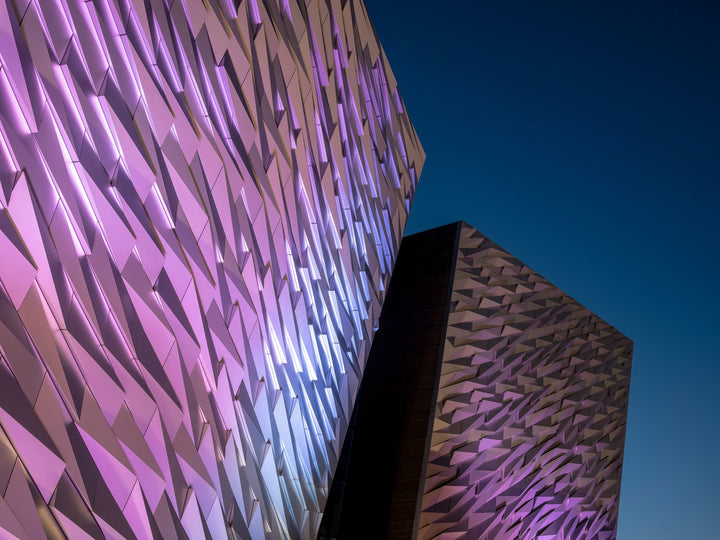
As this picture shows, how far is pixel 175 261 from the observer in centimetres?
617

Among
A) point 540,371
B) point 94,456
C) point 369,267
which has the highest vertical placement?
point 540,371

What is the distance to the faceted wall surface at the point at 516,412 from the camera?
14672 millimetres

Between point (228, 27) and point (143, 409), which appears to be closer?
point (143, 409)

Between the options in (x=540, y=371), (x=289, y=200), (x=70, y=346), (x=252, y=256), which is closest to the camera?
(x=70, y=346)

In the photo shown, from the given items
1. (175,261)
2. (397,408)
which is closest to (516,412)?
(397,408)

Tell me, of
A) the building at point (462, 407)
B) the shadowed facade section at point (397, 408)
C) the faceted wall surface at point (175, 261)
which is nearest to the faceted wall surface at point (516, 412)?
the building at point (462, 407)

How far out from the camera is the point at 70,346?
4.72 meters

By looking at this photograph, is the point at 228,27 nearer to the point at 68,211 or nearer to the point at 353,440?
the point at 68,211

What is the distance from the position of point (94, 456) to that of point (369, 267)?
294 inches

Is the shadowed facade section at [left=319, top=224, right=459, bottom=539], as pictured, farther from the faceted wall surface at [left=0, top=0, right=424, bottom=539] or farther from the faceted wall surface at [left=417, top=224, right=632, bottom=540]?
the faceted wall surface at [left=0, top=0, right=424, bottom=539]

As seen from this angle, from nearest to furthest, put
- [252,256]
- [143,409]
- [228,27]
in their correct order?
[143,409] → [228,27] → [252,256]

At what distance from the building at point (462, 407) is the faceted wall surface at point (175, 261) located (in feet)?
13.3

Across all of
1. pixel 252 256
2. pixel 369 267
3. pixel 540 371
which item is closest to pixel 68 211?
pixel 252 256

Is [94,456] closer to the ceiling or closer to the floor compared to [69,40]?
closer to the floor
